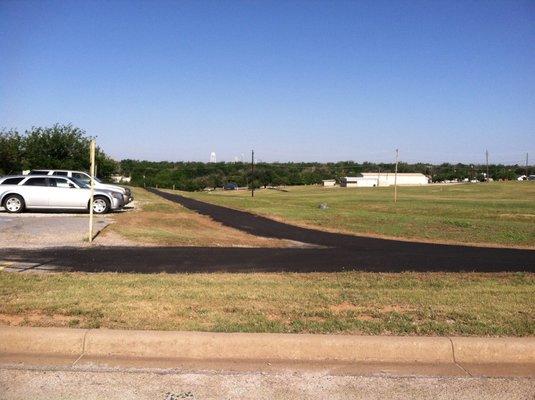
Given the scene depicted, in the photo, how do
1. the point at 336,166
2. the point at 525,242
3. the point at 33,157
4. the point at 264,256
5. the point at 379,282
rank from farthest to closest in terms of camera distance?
the point at 336,166
the point at 33,157
the point at 525,242
the point at 264,256
the point at 379,282

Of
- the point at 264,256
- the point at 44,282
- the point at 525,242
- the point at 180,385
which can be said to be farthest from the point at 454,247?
the point at 180,385

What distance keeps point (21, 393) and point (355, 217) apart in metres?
22.7

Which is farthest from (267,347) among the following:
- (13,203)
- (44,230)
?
(13,203)

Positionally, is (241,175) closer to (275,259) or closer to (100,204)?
(100,204)

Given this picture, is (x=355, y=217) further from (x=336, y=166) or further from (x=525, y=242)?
(x=336, y=166)

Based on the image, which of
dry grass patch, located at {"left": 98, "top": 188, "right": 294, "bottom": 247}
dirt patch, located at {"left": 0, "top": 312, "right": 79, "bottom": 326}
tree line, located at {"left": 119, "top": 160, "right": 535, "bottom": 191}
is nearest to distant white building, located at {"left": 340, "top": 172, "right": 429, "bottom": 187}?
tree line, located at {"left": 119, "top": 160, "right": 535, "bottom": 191}

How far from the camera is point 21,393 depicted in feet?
14.3

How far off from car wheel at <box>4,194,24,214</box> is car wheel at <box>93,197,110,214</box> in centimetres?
257

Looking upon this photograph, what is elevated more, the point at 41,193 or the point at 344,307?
the point at 41,193

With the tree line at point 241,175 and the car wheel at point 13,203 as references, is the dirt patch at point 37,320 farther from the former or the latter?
the tree line at point 241,175

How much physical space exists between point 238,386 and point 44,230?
11718 millimetres

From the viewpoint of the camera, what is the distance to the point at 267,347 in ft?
17.3

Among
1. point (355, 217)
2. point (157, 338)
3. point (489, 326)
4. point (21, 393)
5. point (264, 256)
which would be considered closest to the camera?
point (21, 393)

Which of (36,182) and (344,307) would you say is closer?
(344,307)
